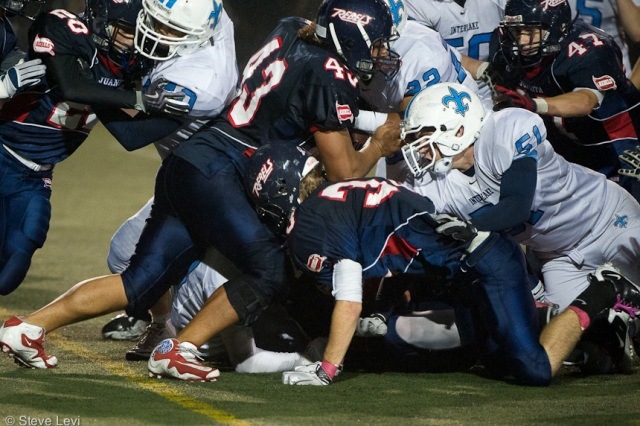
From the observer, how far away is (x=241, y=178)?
180 inches

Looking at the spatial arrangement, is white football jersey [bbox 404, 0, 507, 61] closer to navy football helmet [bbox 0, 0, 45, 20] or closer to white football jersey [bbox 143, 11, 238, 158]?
white football jersey [bbox 143, 11, 238, 158]

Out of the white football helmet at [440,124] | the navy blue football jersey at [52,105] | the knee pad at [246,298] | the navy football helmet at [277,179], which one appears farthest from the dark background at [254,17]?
the knee pad at [246,298]

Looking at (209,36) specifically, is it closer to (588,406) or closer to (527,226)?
(527,226)

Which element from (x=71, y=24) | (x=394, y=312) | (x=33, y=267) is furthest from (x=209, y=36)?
(x=33, y=267)

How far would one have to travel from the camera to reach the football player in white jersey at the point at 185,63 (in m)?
4.66

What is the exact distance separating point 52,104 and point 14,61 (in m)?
0.30

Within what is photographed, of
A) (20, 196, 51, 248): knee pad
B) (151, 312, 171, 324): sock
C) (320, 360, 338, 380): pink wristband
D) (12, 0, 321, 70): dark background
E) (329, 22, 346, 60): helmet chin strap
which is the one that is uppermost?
(329, 22, 346, 60): helmet chin strap

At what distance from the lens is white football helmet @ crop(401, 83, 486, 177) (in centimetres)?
452

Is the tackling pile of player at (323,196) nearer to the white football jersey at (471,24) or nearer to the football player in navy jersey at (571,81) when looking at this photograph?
the football player in navy jersey at (571,81)

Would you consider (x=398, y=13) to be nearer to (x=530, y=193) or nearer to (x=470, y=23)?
(x=530, y=193)

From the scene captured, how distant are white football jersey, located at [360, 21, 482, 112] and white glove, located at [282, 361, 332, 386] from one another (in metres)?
1.43

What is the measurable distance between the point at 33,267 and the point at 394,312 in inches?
127

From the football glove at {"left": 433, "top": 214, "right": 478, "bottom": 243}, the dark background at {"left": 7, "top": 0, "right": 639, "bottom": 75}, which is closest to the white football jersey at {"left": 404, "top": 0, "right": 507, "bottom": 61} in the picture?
the dark background at {"left": 7, "top": 0, "right": 639, "bottom": 75}

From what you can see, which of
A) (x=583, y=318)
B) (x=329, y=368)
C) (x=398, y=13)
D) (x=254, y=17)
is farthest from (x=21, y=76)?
(x=254, y=17)
